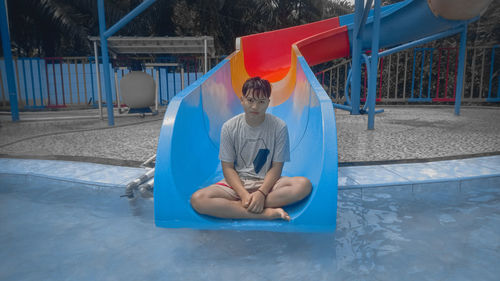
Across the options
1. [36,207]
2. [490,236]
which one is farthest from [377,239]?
[36,207]

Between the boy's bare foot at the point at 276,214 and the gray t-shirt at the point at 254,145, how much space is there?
0.31 m

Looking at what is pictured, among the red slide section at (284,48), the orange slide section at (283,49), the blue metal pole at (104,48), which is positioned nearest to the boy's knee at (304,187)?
the orange slide section at (283,49)

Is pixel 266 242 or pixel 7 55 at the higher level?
pixel 7 55

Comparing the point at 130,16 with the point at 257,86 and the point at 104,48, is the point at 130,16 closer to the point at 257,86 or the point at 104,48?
the point at 104,48

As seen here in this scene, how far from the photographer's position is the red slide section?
17.3 ft

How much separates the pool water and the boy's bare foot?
0.22 meters

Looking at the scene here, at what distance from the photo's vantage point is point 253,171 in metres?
1.98

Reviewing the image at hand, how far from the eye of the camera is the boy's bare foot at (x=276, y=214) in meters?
1.65

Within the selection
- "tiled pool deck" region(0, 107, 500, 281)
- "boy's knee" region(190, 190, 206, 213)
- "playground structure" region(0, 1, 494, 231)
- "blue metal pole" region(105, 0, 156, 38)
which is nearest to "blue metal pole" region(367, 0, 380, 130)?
"playground structure" region(0, 1, 494, 231)

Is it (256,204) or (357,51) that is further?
(357,51)

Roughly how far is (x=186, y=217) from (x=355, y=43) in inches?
168

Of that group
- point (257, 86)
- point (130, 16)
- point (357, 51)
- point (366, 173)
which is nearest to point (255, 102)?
point (257, 86)

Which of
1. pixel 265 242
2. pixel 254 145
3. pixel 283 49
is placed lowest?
pixel 265 242

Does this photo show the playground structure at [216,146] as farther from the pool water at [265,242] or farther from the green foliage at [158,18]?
the green foliage at [158,18]
